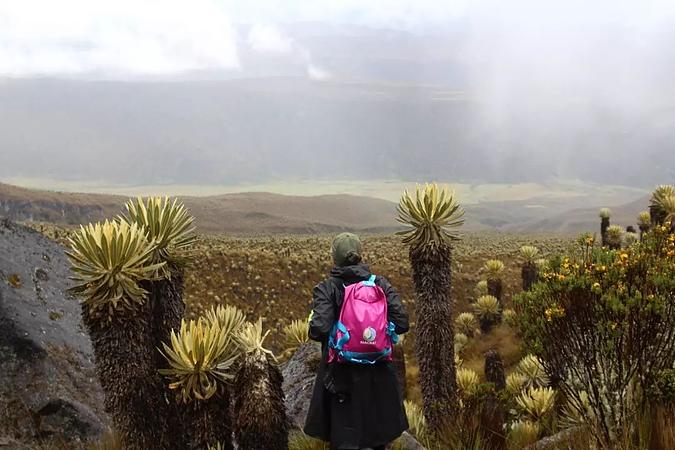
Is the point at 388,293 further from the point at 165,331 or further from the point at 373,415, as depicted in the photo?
the point at 165,331

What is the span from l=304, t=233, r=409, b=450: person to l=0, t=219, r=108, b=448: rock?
3.85 meters

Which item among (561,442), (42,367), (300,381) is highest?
(42,367)

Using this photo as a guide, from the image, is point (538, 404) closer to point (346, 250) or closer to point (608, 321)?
point (608, 321)

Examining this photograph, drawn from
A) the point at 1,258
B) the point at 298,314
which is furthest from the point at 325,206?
the point at 1,258

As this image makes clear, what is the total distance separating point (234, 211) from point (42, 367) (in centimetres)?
12854

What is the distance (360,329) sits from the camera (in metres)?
5.23

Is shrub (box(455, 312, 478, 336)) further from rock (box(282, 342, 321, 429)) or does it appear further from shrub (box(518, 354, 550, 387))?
rock (box(282, 342, 321, 429))

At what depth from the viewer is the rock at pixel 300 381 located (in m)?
8.27

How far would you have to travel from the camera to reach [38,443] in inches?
299

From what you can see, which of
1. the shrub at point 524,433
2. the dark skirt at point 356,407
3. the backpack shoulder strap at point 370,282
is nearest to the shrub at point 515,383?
the shrub at point 524,433

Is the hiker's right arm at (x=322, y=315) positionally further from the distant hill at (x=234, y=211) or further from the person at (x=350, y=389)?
the distant hill at (x=234, y=211)

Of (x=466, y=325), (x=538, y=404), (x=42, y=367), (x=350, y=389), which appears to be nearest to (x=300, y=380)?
(x=42, y=367)

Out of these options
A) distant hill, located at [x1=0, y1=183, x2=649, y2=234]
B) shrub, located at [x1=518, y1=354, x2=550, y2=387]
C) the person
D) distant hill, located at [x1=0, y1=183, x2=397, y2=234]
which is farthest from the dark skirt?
distant hill, located at [x1=0, y1=183, x2=397, y2=234]

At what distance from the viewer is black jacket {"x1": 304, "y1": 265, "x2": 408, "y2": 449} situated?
5.37 metres
